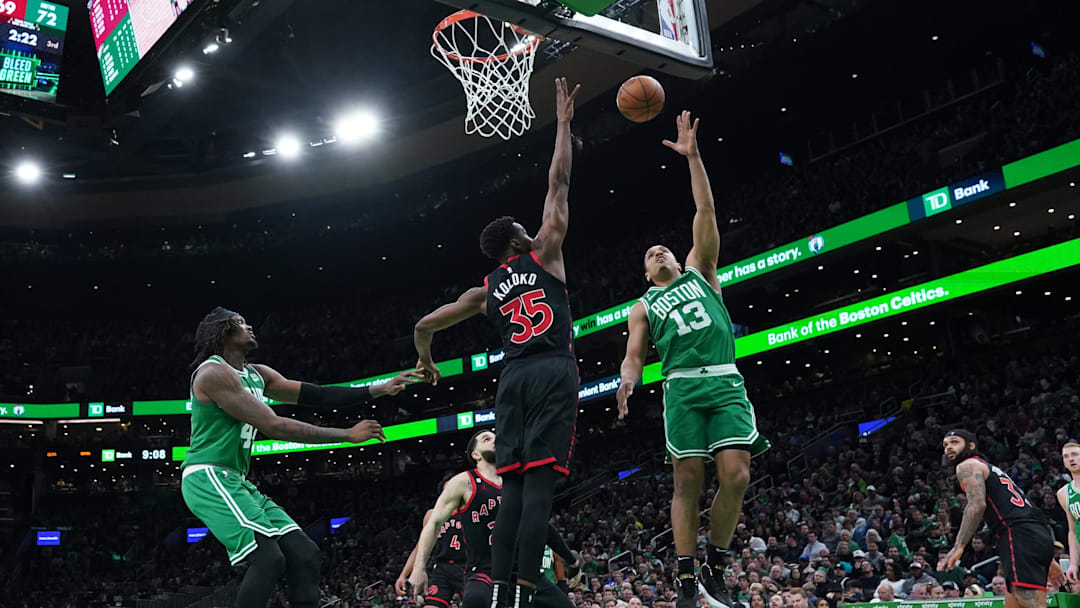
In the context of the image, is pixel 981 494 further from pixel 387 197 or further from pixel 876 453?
pixel 387 197

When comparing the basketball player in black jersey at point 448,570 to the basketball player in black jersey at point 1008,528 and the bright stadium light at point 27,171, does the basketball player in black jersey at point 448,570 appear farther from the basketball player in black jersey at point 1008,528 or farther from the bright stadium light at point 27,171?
the bright stadium light at point 27,171

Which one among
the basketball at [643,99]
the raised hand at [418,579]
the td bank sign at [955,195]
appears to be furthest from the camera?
the td bank sign at [955,195]

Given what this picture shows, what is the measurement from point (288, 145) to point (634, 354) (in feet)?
94.6

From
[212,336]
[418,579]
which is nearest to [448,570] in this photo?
[418,579]

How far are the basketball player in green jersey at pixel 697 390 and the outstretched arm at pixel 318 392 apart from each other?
1376 millimetres

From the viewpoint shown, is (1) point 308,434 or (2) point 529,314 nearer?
(1) point 308,434

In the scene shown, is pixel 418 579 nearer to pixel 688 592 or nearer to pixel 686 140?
pixel 688 592

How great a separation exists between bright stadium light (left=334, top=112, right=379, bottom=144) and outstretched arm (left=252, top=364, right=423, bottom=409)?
26.2 m

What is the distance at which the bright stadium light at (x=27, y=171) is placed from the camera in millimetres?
31636

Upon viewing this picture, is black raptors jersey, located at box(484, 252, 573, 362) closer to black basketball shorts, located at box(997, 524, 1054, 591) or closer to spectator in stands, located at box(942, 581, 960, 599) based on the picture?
black basketball shorts, located at box(997, 524, 1054, 591)

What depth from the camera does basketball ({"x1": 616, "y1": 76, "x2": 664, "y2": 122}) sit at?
→ 7.11 metres

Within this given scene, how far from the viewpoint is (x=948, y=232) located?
82.1 ft

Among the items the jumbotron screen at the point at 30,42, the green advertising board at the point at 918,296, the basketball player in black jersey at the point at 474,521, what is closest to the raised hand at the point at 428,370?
the basketball player in black jersey at the point at 474,521

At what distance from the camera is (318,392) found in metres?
5.48
